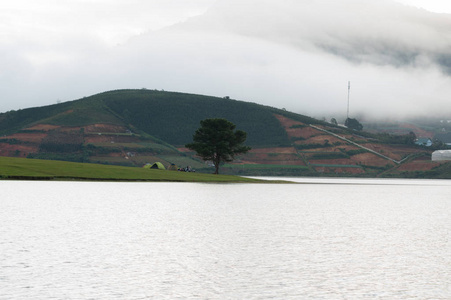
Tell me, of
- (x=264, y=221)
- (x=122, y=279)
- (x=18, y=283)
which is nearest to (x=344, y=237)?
(x=264, y=221)

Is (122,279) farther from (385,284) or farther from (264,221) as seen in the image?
(264,221)

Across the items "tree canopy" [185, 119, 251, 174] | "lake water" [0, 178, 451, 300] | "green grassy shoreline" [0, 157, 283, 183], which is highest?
"tree canopy" [185, 119, 251, 174]

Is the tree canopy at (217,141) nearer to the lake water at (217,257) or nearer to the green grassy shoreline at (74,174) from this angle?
the green grassy shoreline at (74,174)

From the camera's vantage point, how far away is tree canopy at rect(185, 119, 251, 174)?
15775cm

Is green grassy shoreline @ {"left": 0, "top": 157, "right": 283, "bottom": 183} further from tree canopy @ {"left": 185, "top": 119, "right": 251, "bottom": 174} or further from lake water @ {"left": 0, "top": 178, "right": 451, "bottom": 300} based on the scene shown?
lake water @ {"left": 0, "top": 178, "right": 451, "bottom": 300}

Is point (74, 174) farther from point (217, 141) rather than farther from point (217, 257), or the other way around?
point (217, 257)

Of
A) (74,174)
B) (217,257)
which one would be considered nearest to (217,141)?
(74,174)

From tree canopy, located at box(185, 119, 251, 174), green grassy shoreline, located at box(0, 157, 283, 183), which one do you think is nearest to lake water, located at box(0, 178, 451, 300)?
green grassy shoreline, located at box(0, 157, 283, 183)

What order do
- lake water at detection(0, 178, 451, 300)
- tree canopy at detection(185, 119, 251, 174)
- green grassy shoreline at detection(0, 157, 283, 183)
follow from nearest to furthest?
lake water at detection(0, 178, 451, 300) → green grassy shoreline at detection(0, 157, 283, 183) → tree canopy at detection(185, 119, 251, 174)

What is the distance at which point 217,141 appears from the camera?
159375mm

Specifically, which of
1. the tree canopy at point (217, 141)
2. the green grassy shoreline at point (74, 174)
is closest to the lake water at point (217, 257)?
the green grassy shoreline at point (74, 174)

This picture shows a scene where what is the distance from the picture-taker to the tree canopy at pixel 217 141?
518 ft

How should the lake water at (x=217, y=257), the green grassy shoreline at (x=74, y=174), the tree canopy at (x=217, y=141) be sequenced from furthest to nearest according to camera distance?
1. the tree canopy at (x=217, y=141)
2. the green grassy shoreline at (x=74, y=174)
3. the lake water at (x=217, y=257)

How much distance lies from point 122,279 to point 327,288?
24.1ft
